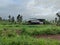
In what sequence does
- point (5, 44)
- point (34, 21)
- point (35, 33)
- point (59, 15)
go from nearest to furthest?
point (5, 44) < point (35, 33) < point (59, 15) < point (34, 21)

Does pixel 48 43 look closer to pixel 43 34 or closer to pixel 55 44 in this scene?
pixel 55 44

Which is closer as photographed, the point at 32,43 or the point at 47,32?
the point at 32,43

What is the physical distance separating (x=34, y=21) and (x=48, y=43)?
21.1m

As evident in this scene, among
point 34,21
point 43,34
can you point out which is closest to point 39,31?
point 43,34

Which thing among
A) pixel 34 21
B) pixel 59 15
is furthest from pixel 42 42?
pixel 34 21

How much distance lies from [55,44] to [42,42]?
51 centimetres

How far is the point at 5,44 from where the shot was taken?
750 centimetres

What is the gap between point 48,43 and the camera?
794cm

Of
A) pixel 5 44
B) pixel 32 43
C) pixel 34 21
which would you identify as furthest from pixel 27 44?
pixel 34 21

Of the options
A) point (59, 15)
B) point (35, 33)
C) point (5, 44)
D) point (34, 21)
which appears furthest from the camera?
point (34, 21)

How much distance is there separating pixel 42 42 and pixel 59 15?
1907 cm

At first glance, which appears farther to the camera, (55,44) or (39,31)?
(39,31)

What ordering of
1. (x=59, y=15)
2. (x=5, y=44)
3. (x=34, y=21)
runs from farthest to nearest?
(x=34, y=21) → (x=59, y=15) → (x=5, y=44)

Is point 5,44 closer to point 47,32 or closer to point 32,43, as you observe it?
point 32,43
